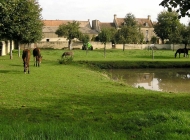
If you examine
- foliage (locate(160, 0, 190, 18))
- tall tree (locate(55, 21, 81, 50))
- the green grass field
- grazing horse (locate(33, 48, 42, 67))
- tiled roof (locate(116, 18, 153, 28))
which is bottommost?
the green grass field

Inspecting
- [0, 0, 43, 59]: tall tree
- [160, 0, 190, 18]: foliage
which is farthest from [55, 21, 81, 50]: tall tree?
[160, 0, 190, 18]: foliage

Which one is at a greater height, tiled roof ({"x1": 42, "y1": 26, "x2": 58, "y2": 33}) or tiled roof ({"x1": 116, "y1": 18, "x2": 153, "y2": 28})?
tiled roof ({"x1": 116, "y1": 18, "x2": 153, "y2": 28})

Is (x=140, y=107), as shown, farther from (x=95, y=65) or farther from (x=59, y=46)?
(x=59, y=46)

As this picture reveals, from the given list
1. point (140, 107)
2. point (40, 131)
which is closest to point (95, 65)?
point (140, 107)

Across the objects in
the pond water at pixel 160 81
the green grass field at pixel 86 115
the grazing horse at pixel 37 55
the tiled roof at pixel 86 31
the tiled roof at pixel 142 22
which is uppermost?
the tiled roof at pixel 142 22

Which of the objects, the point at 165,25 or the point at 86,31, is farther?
the point at 86,31

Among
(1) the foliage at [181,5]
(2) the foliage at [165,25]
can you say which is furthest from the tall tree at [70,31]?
(1) the foliage at [181,5]

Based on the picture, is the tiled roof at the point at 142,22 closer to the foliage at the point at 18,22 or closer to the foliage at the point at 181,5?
the foliage at the point at 18,22

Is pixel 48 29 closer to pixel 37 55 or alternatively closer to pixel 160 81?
pixel 37 55

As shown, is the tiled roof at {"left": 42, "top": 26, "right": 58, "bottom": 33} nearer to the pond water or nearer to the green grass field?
the pond water

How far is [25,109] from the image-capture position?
338 inches

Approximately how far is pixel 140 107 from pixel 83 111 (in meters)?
1.79

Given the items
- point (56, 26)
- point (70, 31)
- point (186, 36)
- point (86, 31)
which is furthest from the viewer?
point (56, 26)

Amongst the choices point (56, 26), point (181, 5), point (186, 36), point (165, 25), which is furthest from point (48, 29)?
point (181, 5)
